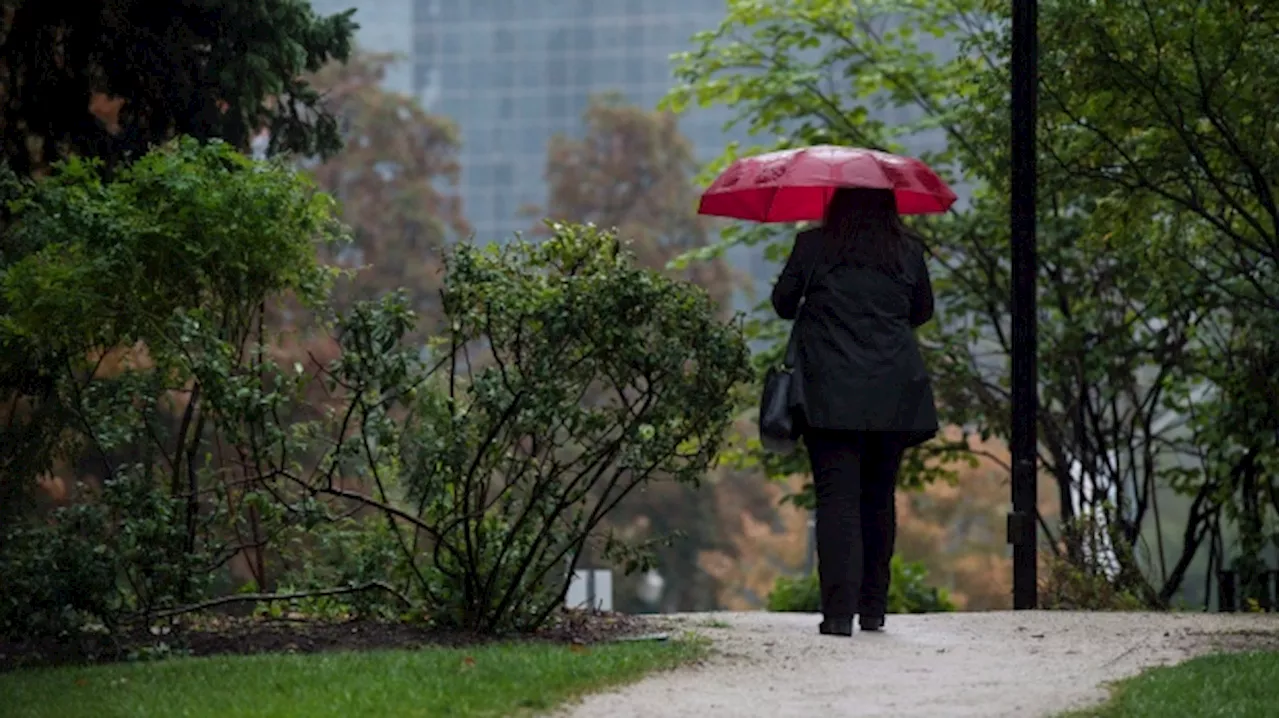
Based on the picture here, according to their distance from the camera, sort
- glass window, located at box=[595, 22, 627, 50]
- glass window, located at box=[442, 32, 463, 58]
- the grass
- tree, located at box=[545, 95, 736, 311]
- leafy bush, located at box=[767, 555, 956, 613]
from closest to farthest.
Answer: the grass, leafy bush, located at box=[767, 555, 956, 613], tree, located at box=[545, 95, 736, 311], glass window, located at box=[595, 22, 627, 50], glass window, located at box=[442, 32, 463, 58]

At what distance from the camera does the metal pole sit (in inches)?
494

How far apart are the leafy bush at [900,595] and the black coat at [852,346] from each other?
7.17m

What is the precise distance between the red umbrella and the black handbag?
394 mm

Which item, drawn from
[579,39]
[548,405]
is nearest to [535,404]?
[548,405]

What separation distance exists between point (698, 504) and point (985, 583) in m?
8.98

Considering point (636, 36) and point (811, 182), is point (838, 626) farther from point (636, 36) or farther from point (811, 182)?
point (636, 36)

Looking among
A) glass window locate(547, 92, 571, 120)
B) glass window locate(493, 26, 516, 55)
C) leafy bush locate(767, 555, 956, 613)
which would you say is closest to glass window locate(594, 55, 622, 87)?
glass window locate(547, 92, 571, 120)

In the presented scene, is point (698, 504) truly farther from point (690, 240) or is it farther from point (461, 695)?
point (461, 695)

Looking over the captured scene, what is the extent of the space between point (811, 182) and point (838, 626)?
6.14ft

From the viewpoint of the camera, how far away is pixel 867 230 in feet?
33.4

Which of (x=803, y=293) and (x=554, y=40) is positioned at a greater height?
(x=554, y=40)

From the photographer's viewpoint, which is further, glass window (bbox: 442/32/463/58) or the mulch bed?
glass window (bbox: 442/32/463/58)

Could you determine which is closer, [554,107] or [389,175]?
[389,175]

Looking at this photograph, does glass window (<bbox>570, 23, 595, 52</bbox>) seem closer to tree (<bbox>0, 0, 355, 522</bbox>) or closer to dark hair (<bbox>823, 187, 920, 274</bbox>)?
tree (<bbox>0, 0, 355, 522</bbox>)
